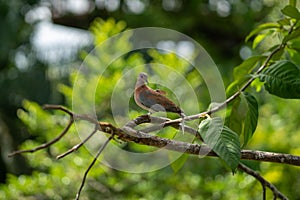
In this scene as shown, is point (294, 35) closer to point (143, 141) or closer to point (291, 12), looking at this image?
point (291, 12)

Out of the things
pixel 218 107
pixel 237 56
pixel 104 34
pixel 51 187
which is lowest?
pixel 237 56

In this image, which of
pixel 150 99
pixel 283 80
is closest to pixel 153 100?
pixel 150 99

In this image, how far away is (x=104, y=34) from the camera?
1070 millimetres

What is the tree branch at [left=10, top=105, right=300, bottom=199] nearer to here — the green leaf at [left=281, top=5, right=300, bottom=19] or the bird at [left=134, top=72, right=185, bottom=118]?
the bird at [left=134, top=72, right=185, bottom=118]

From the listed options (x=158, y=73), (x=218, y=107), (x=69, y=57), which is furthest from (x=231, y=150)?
(x=69, y=57)

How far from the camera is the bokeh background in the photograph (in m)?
0.99

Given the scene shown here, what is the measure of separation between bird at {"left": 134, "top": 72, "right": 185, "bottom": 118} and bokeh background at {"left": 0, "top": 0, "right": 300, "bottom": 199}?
155 mm

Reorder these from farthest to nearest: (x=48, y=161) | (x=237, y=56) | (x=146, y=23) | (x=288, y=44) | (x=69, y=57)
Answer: (x=237, y=56) → (x=146, y=23) → (x=69, y=57) → (x=48, y=161) → (x=288, y=44)

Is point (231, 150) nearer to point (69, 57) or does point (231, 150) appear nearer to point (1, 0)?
point (69, 57)

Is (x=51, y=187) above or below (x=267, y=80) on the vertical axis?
below

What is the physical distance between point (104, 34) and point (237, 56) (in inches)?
31.4

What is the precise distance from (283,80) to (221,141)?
0.08 metres

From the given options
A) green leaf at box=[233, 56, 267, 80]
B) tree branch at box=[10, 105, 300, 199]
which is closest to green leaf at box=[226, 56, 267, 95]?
green leaf at box=[233, 56, 267, 80]

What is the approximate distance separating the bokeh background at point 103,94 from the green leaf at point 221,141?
0.44 feet
